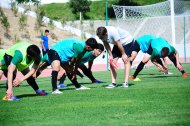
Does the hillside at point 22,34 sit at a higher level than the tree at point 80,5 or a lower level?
lower

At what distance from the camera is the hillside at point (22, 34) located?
3731 centimetres

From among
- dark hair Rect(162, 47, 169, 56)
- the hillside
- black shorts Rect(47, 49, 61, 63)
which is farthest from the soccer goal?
black shorts Rect(47, 49, 61, 63)

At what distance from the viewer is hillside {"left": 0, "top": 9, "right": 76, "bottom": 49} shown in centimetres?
3731

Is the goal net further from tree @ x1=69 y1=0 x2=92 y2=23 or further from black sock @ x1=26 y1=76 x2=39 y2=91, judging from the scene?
tree @ x1=69 y1=0 x2=92 y2=23

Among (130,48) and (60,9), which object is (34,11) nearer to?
(60,9)

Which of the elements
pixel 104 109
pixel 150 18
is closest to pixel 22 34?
pixel 150 18

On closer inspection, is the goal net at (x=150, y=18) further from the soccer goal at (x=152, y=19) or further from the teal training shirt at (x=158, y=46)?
the teal training shirt at (x=158, y=46)

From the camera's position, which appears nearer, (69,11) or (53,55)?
(53,55)

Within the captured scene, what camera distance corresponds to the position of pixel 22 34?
131 feet

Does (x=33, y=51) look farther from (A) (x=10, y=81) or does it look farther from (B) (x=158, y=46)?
(B) (x=158, y=46)

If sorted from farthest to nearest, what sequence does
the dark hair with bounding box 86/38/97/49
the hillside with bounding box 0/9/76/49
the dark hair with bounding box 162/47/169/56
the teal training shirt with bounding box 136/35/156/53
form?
the hillside with bounding box 0/9/76/49 < the teal training shirt with bounding box 136/35/156/53 < the dark hair with bounding box 162/47/169/56 < the dark hair with bounding box 86/38/97/49

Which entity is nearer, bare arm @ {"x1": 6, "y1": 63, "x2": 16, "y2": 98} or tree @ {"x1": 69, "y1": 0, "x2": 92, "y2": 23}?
bare arm @ {"x1": 6, "y1": 63, "x2": 16, "y2": 98}

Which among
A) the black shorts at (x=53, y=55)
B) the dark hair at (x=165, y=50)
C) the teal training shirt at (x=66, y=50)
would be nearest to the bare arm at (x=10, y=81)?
the black shorts at (x=53, y=55)

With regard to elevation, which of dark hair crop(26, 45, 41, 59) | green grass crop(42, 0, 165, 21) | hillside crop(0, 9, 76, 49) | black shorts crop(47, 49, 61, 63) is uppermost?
green grass crop(42, 0, 165, 21)
